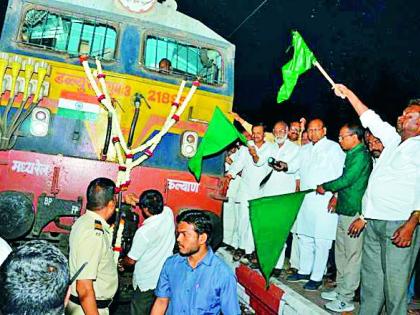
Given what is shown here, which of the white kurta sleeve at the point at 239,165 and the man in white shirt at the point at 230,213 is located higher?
the white kurta sleeve at the point at 239,165

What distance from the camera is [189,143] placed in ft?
18.4

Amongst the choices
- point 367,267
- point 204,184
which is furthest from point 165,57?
point 367,267

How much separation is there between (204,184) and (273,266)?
1.38 metres

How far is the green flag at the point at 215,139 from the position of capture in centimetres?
545

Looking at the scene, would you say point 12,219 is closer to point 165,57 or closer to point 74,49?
point 74,49

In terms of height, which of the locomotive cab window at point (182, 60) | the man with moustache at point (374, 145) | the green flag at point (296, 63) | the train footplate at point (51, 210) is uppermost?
the locomotive cab window at point (182, 60)

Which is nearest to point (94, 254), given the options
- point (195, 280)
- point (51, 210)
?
point (195, 280)

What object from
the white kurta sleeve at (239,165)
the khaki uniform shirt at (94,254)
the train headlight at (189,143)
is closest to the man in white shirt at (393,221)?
the khaki uniform shirt at (94,254)

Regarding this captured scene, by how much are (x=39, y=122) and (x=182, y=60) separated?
202 centimetres

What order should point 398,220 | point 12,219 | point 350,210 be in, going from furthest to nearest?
point 12,219 → point 350,210 → point 398,220

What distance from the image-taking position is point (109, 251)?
328cm

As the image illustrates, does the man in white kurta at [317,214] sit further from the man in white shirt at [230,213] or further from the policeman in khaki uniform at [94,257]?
the policeman in khaki uniform at [94,257]

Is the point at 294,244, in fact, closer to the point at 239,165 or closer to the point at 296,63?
the point at 239,165

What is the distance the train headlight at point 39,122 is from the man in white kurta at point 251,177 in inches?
95.5
